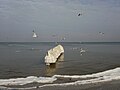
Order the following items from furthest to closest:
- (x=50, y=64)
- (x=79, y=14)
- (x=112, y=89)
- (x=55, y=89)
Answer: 1. (x=50, y=64)
2. (x=79, y=14)
3. (x=55, y=89)
4. (x=112, y=89)

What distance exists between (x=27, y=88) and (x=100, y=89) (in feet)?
20.5

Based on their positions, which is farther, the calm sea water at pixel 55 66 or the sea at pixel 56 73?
the calm sea water at pixel 55 66

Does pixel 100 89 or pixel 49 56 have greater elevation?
pixel 100 89

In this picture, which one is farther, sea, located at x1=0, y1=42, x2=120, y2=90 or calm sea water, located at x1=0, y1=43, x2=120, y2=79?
calm sea water, located at x1=0, y1=43, x2=120, y2=79

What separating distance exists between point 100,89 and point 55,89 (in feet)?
11.4

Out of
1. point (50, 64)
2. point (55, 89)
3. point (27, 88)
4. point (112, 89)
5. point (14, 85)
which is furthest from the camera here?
point (50, 64)

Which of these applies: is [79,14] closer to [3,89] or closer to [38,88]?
[38,88]

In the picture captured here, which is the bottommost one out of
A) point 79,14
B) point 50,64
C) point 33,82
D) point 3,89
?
point 50,64

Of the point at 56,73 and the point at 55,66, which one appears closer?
the point at 56,73

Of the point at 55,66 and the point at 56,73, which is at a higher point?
the point at 56,73

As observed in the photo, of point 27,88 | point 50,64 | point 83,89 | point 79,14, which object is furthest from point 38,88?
point 50,64

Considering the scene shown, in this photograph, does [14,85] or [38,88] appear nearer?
[38,88]

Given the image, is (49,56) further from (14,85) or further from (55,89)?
(55,89)

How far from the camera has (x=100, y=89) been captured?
18.4 m
